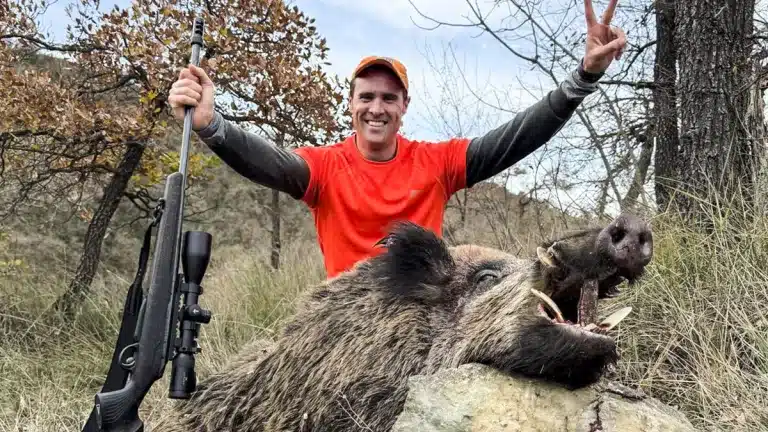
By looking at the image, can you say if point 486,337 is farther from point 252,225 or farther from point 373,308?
point 252,225

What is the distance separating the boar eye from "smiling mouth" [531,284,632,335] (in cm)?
49

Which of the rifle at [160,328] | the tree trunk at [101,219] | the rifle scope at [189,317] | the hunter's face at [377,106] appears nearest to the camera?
the rifle at [160,328]

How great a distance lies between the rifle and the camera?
7.98 feet

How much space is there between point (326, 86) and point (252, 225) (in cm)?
559

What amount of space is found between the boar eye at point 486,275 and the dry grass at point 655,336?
1078 mm

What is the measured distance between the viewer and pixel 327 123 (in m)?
6.37

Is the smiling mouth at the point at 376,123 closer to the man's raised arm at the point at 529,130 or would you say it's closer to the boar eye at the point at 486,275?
the man's raised arm at the point at 529,130

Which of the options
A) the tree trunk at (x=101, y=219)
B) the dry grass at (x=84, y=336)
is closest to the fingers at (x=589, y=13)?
the dry grass at (x=84, y=336)

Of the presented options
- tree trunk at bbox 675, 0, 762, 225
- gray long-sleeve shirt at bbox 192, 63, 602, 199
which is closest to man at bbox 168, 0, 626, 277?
gray long-sleeve shirt at bbox 192, 63, 602, 199

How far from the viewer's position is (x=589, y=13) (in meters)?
3.10

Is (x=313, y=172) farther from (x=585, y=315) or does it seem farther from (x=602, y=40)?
(x=585, y=315)

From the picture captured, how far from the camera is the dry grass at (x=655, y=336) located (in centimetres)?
312

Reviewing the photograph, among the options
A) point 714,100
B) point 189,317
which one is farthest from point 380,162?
point 714,100

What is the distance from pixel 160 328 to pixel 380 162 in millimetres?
1728
